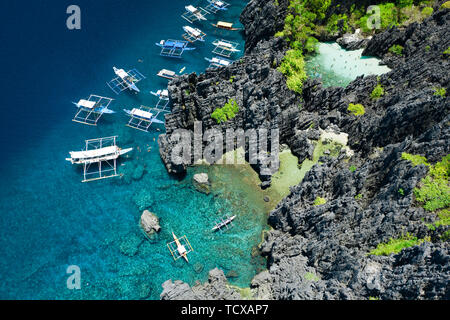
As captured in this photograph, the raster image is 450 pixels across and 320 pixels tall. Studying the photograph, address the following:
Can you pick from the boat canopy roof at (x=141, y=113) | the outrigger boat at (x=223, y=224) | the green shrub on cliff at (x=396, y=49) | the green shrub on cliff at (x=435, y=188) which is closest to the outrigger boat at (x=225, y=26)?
the boat canopy roof at (x=141, y=113)

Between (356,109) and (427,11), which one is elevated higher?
(427,11)

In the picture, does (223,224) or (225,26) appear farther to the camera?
(225,26)

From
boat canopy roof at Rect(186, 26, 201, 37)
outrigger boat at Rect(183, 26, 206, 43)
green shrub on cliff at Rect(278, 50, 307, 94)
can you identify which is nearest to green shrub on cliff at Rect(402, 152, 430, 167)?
green shrub on cliff at Rect(278, 50, 307, 94)

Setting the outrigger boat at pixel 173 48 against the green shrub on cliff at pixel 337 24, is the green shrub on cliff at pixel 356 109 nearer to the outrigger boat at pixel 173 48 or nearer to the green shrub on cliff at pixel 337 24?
the green shrub on cliff at pixel 337 24

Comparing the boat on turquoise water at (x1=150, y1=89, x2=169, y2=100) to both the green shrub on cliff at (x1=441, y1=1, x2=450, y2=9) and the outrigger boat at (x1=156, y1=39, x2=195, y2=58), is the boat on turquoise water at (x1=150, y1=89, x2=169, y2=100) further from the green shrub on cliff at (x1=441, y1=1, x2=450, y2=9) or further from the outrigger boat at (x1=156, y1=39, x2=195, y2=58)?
the green shrub on cliff at (x1=441, y1=1, x2=450, y2=9)

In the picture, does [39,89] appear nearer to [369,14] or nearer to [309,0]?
[309,0]

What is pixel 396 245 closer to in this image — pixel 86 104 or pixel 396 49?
pixel 396 49

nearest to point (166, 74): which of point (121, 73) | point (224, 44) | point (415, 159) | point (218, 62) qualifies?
point (121, 73)
